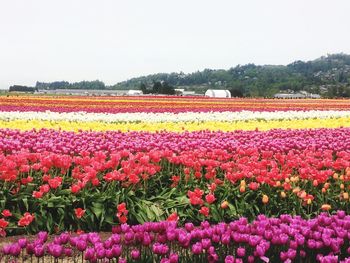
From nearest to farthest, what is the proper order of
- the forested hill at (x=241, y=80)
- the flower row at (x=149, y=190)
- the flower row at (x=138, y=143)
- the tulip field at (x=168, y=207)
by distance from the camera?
the tulip field at (x=168, y=207) → the flower row at (x=149, y=190) → the flower row at (x=138, y=143) → the forested hill at (x=241, y=80)

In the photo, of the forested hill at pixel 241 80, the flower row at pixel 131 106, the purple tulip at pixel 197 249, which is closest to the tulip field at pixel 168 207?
the purple tulip at pixel 197 249

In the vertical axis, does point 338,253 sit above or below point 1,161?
below

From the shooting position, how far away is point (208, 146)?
31.8 ft

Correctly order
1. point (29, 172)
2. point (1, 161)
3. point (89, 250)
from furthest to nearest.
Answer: point (29, 172) < point (1, 161) < point (89, 250)

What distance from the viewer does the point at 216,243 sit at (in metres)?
4.58

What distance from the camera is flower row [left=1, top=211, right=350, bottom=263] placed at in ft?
13.9

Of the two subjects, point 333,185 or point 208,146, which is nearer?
point 333,185

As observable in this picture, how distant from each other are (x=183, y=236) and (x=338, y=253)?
4.69ft

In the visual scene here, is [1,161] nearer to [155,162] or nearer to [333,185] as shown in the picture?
[155,162]

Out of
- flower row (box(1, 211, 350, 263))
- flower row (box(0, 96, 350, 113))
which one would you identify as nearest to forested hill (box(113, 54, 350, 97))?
flower row (box(0, 96, 350, 113))

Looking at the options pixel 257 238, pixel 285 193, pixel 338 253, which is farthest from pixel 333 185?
pixel 257 238

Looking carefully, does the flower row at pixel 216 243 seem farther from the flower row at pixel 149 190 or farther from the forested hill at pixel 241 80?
the forested hill at pixel 241 80

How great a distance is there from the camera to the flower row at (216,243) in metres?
4.25

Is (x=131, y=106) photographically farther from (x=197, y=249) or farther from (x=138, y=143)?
(x=197, y=249)
